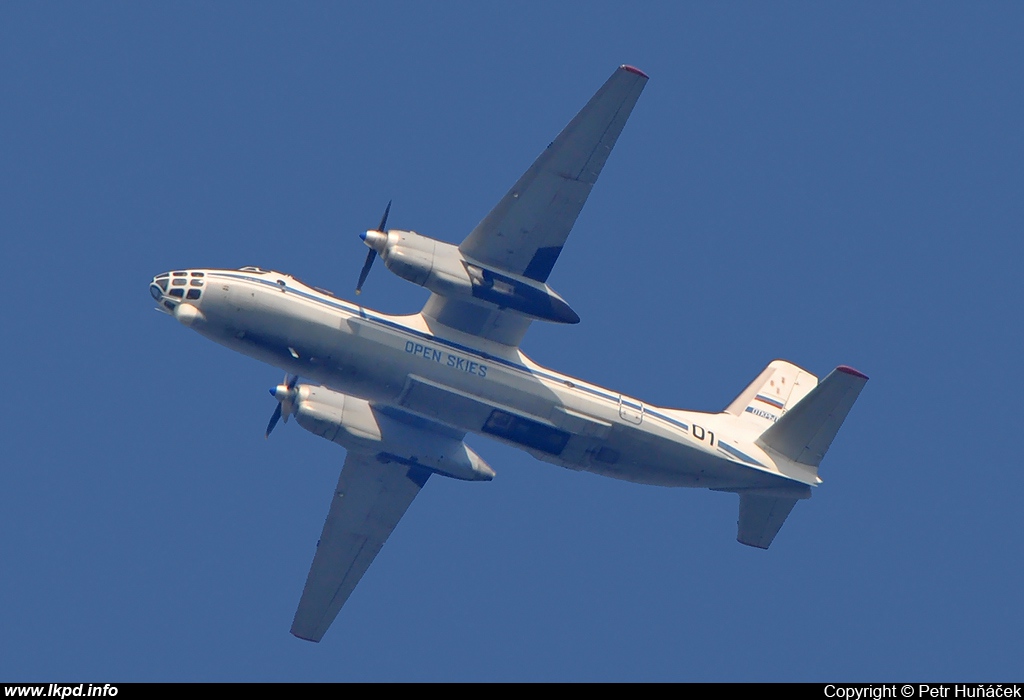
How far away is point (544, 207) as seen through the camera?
36406 millimetres

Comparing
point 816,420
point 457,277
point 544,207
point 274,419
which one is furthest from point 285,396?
point 816,420

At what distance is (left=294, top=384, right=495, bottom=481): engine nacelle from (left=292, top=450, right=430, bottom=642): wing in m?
1.41

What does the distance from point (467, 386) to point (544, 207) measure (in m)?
5.67

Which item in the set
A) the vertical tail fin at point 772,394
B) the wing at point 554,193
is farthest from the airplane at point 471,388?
the vertical tail fin at point 772,394

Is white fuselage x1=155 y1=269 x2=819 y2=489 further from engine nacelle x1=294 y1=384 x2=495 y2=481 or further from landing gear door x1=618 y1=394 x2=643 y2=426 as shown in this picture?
engine nacelle x1=294 y1=384 x2=495 y2=481

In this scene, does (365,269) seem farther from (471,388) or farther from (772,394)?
(772,394)

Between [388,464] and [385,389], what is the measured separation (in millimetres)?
5391

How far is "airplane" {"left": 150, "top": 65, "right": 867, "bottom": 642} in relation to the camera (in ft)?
118

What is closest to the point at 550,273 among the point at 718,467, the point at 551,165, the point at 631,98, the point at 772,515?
the point at 551,165

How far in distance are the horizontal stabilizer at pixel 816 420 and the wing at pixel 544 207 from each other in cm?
892

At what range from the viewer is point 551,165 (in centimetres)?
3594

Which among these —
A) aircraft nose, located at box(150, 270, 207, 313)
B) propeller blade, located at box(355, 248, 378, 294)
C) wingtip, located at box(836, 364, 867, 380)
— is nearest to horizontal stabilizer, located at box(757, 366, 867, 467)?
wingtip, located at box(836, 364, 867, 380)

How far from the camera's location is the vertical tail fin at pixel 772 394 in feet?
140
